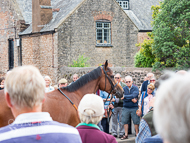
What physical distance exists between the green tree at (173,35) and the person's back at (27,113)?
Result: 16.0 meters

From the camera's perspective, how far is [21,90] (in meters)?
2.13

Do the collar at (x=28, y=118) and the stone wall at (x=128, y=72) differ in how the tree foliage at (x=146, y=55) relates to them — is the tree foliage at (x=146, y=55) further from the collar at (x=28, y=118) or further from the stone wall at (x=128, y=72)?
the collar at (x=28, y=118)

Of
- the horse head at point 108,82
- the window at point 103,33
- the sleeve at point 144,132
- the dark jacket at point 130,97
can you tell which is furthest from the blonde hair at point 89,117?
the window at point 103,33

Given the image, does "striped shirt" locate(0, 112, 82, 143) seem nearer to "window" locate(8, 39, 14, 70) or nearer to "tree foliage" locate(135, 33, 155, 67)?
"tree foliage" locate(135, 33, 155, 67)

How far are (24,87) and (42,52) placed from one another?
812 inches

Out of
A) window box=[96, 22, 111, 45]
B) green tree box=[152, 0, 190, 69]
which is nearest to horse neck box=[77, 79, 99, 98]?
green tree box=[152, 0, 190, 69]

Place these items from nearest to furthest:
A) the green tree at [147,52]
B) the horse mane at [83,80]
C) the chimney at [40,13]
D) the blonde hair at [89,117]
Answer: the blonde hair at [89,117], the horse mane at [83,80], the green tree at [147,52], the chimney at [40,13]

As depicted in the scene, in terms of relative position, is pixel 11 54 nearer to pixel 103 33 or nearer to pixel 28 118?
pixel 103 33

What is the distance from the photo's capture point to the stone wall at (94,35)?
21.3m

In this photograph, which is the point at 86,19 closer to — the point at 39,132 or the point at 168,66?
the point at 168,66

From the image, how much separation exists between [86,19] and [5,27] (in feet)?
26.6

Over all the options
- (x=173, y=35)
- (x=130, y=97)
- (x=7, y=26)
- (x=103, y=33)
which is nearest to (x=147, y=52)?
(x=173, y=35)

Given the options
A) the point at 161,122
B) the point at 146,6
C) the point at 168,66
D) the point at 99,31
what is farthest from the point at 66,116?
the point at 146,6

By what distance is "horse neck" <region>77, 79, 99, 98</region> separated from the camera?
23.1ft
